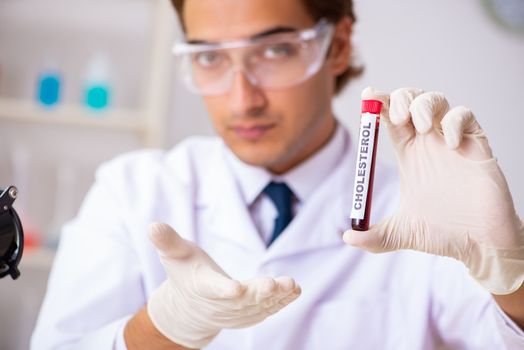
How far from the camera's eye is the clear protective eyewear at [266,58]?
128 centimetres

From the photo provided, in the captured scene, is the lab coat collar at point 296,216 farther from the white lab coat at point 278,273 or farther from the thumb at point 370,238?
the thumb at point 370,238

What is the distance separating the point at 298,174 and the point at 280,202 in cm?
8

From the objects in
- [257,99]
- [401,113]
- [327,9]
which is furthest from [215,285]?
[327,9]

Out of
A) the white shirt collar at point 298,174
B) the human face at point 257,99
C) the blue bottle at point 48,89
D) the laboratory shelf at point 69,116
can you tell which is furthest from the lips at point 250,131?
the blue bottle at point 48,89

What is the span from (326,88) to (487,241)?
0.67 metres

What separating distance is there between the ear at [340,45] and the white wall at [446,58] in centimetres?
25

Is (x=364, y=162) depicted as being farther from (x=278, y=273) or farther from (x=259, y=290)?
(x=278, y=273)

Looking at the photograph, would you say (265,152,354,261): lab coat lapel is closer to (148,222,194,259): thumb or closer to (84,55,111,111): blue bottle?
(148,222,194,259): thumb

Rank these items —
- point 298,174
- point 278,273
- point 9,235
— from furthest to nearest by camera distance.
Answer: point 298,174 < point 278,273 < point 9,235

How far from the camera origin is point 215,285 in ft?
2.74

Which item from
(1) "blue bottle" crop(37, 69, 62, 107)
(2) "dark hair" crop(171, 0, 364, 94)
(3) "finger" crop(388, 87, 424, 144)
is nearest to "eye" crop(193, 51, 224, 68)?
(2) "dark hair" crop(171, 0, 364, 94)

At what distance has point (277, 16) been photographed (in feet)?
4.23

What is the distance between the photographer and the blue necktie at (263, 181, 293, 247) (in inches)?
52.1

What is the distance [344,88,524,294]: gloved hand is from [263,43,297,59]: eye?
48cm
